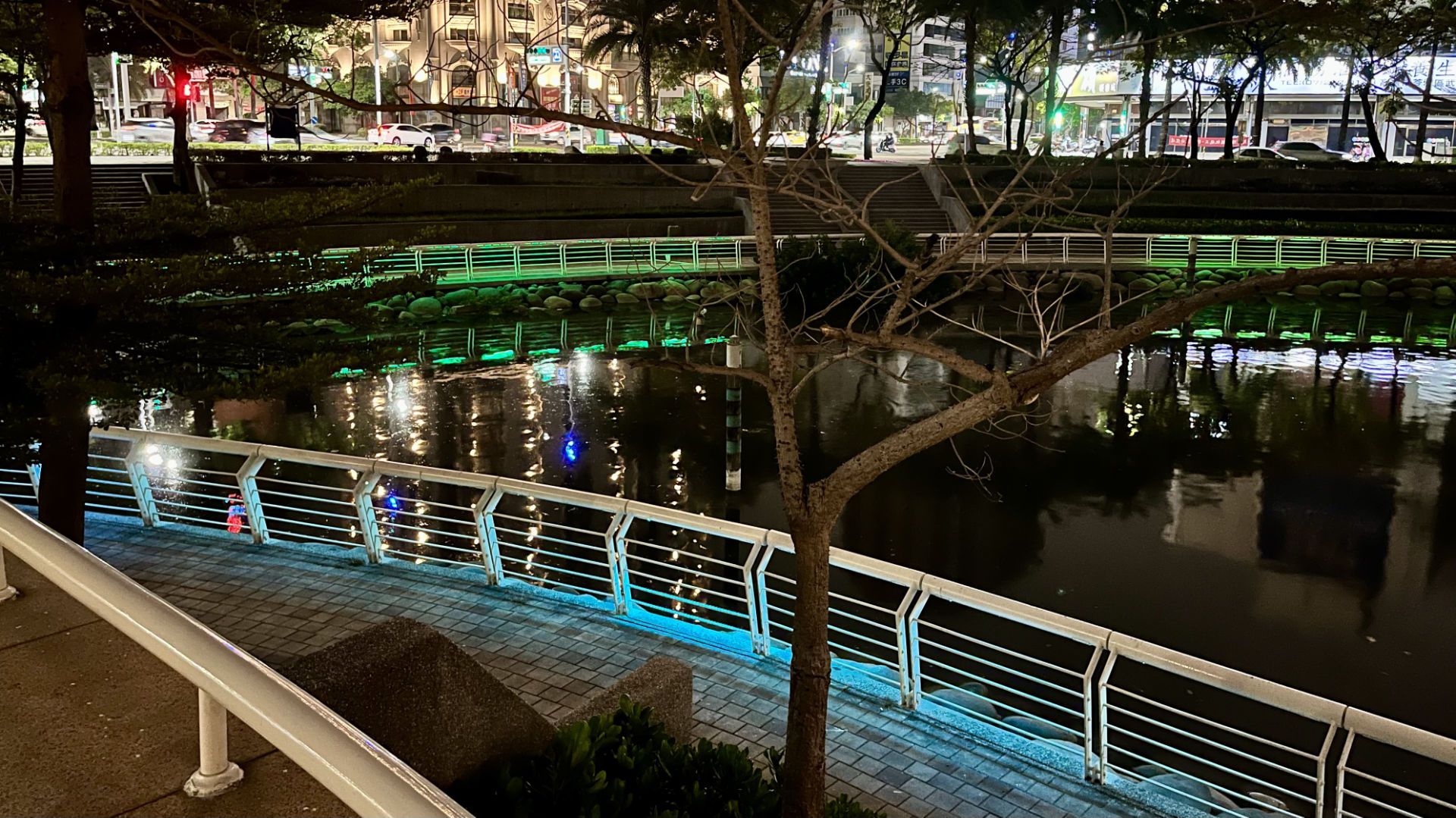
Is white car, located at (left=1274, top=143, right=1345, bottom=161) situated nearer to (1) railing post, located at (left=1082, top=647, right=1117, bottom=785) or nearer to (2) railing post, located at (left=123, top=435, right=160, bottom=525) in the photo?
(1) railing post, located at (left=1082, top=647, right=1117, bottom=785)

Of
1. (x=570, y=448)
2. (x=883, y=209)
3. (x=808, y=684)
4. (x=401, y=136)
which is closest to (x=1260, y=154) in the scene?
(x=883, y=209)

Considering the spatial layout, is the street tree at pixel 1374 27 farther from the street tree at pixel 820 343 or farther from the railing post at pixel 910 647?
the street tree at pixel 820 343

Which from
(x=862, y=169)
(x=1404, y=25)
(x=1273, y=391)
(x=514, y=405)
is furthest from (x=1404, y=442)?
(x=862, y=169)

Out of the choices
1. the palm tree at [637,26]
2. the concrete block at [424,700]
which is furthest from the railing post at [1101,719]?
the palm tree at [637,26]

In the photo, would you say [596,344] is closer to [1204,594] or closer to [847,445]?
[847,445]

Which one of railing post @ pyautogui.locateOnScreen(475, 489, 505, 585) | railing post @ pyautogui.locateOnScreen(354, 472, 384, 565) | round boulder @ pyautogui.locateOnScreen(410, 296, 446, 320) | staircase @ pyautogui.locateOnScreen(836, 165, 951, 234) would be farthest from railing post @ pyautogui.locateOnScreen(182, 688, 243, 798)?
staircase @ pyautogui.locateOnScreen(836, 165, 951, 234)

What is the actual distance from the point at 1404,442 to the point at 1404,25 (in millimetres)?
22400

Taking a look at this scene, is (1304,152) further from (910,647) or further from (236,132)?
(910,647)

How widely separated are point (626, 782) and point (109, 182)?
31655 mm

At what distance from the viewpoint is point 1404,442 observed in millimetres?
15094

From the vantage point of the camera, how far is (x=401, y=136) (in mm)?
47781

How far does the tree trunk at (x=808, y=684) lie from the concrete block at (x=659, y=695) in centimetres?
76

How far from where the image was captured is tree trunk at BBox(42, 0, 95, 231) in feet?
26.6

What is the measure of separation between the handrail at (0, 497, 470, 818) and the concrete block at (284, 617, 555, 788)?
2139mm
